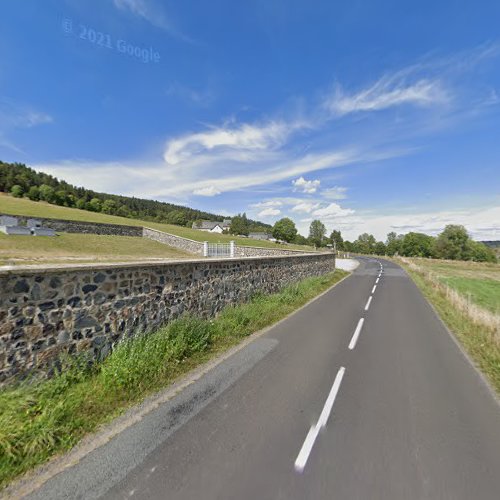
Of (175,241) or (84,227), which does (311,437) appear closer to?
(175,241)

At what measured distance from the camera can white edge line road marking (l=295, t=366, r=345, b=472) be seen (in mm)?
3020

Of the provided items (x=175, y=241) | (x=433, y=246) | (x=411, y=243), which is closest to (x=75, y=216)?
(x=175, y=241)

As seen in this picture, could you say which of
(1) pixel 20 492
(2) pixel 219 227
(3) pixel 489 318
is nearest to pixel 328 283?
(3) pixel 489 318

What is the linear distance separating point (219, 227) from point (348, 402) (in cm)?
13894

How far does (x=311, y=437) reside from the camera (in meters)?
3.42

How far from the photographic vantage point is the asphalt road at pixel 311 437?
8.82 ft

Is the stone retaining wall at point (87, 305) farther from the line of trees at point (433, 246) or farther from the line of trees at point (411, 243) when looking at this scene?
the line of trees at point (433, 246)

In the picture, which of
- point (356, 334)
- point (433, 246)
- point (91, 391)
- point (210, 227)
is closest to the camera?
point (91, 391)

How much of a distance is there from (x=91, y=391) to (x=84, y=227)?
A: 3316cm

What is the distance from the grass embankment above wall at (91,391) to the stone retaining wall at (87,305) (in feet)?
1.08

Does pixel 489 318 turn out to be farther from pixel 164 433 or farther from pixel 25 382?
pixel 25 382

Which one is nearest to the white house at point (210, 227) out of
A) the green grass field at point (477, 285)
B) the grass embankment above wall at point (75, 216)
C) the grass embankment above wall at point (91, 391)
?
the grass embankment above wall at point (75, 216)

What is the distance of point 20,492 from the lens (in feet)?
8.38

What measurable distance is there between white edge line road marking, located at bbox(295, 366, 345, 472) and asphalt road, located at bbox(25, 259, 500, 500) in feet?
0.05
